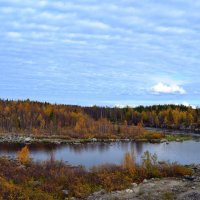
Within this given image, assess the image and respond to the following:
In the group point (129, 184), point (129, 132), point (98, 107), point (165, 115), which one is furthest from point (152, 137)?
point (98, 107)

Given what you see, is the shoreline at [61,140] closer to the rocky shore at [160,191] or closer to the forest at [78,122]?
the forest at [78,122]

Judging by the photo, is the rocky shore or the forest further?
the forest

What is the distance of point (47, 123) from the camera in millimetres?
126562

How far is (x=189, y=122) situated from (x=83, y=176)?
12046 centimetres

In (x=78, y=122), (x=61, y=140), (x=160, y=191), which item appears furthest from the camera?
(x=78, y=122)

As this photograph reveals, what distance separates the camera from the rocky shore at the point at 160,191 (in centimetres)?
2364

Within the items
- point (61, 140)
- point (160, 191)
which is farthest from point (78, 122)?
point (160, 191)

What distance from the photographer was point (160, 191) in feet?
82.2

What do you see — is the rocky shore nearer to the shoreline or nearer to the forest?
the shoreline

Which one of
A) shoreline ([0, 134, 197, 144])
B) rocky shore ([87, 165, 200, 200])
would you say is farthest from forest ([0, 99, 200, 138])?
rocky shore ([87, 165, 200, 200])

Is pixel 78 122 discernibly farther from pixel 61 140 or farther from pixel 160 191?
pixel 160 191

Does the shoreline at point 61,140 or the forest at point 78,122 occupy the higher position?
the forest at point 78,122

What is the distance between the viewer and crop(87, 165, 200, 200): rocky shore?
23641 mm

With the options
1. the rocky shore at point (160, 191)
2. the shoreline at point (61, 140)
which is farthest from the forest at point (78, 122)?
the rocky shore at point (160, 191)
